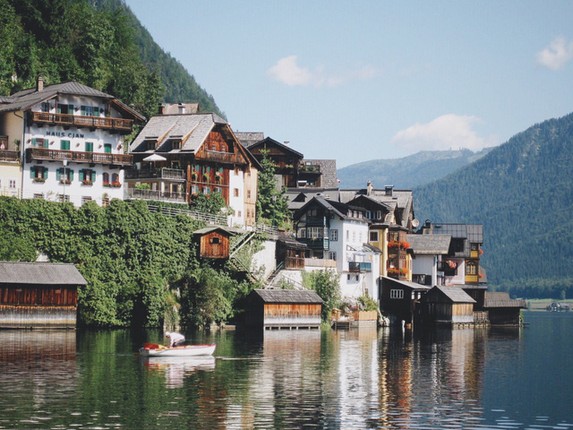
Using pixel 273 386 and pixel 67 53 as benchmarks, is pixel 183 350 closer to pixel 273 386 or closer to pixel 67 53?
pixel 273 386

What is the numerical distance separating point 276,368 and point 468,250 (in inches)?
3672

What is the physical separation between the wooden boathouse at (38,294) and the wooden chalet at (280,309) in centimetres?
2053

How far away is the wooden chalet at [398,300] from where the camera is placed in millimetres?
135125

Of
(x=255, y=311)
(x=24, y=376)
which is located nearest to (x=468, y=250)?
(x=255, y=311)

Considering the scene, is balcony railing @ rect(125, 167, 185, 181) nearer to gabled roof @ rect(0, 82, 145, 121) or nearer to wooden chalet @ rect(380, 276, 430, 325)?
gabled roof @ rect(0, 82, 145, 121)

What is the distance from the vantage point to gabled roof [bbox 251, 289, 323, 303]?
349 ft

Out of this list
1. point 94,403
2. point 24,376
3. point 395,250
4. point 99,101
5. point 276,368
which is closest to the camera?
point 94,403

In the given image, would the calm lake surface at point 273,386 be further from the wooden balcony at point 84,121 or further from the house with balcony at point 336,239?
the house with balcony at point 336,239

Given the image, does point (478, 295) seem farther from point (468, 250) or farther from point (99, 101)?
point (99, 101)

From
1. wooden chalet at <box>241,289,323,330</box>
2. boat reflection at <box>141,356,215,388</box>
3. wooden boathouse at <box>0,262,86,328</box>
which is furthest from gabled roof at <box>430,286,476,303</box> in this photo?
boat reflection at <box>141,356,215,388</box>

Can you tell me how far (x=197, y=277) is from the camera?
10244 cm

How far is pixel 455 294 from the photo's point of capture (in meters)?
138

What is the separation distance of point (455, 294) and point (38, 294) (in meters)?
62.7

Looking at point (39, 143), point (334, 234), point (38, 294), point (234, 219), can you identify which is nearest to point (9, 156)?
point (39, 143)
